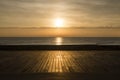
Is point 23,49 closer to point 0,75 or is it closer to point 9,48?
point 9,48

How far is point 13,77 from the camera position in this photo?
466 inches

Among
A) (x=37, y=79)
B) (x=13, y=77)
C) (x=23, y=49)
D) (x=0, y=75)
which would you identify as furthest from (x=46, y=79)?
(x=23, y=49)

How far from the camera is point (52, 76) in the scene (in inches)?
471

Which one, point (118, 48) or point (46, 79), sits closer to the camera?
point (46, 79)

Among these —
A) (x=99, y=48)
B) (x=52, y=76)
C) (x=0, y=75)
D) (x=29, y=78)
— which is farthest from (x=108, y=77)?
(x=99, y=48)

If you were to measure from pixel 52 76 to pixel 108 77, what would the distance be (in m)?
2.17

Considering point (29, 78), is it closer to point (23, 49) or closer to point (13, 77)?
point (13, 77)

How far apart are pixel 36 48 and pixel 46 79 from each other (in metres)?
18.5

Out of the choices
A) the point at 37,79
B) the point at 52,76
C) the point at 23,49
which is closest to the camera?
the point at 37,79

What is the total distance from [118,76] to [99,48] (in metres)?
17.5

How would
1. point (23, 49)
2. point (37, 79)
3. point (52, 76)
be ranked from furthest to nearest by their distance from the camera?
point (23, 49) < point (52, 76) < point (37, 79)

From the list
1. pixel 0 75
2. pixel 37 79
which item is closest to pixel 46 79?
pixel 37 79

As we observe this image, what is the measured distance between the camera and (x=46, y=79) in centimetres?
1124

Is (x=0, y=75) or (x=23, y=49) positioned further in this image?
(x=23, y=49)
